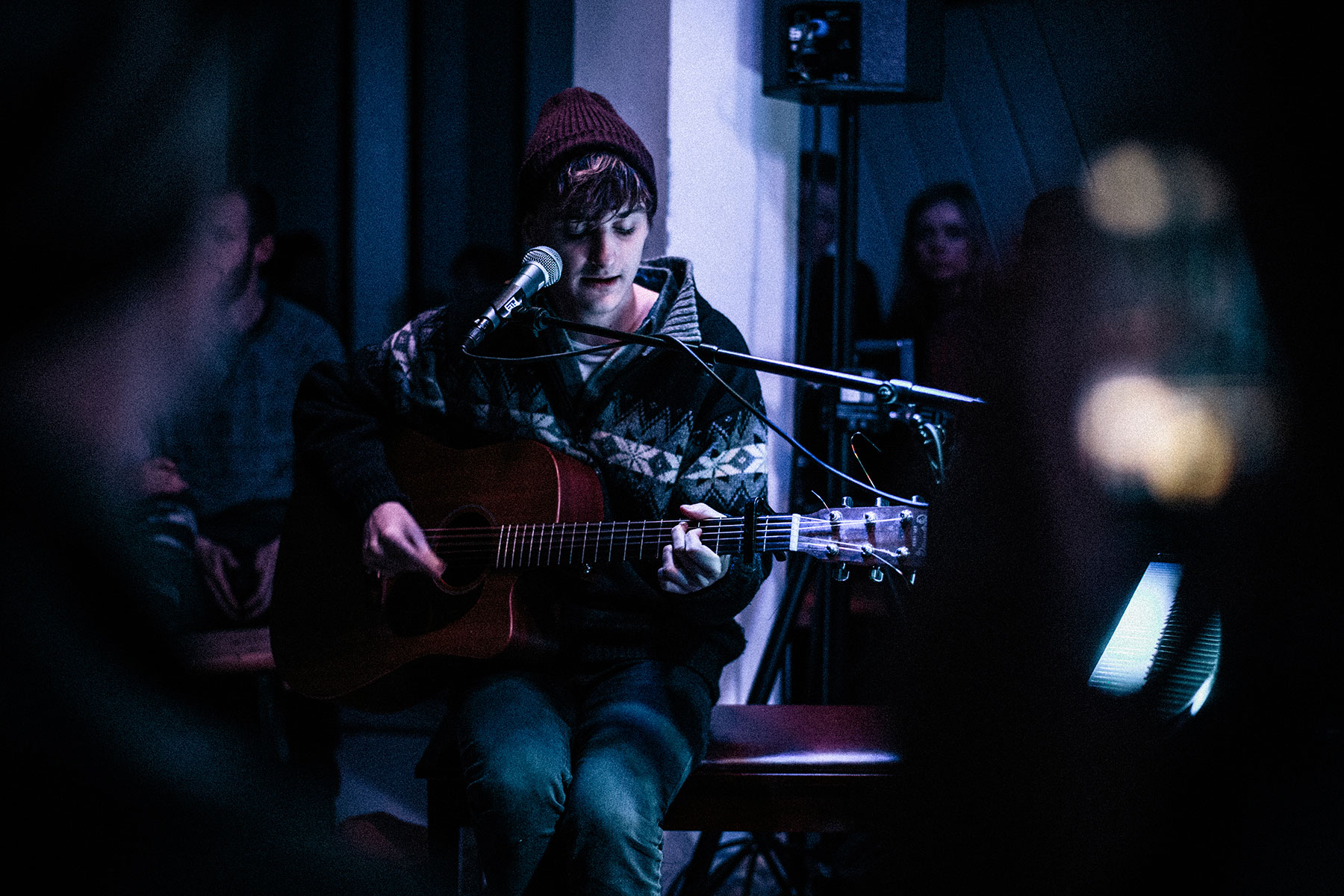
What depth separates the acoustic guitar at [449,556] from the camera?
5.64ft

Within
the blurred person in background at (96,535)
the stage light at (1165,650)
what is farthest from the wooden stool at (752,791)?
the stage light at (1165,650)

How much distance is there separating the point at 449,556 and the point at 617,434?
0.34 m

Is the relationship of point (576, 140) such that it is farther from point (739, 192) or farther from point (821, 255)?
point (821, 255)

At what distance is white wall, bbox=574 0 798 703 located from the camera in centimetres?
242

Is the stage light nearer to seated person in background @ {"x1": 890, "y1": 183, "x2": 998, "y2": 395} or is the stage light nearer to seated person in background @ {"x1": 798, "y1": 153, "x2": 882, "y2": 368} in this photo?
seated person in background @ {"x1": 798, "y1": 153, "x2": 882, "y2": 368}

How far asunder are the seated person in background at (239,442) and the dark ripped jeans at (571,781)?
1301 millimetres

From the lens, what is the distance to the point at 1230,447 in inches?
24.7

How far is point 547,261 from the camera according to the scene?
5.24ft

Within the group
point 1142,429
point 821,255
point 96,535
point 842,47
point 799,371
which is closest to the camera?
point 1142,429

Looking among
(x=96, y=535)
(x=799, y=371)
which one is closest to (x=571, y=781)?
(x=799, y=371)

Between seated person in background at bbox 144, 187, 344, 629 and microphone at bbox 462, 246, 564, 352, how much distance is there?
1401mm

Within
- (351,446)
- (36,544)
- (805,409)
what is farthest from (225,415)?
(36,544)

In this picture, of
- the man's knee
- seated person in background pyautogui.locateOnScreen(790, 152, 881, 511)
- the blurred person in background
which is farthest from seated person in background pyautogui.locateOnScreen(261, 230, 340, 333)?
the blurred person in background

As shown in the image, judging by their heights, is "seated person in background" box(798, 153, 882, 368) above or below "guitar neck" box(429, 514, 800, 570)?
above
